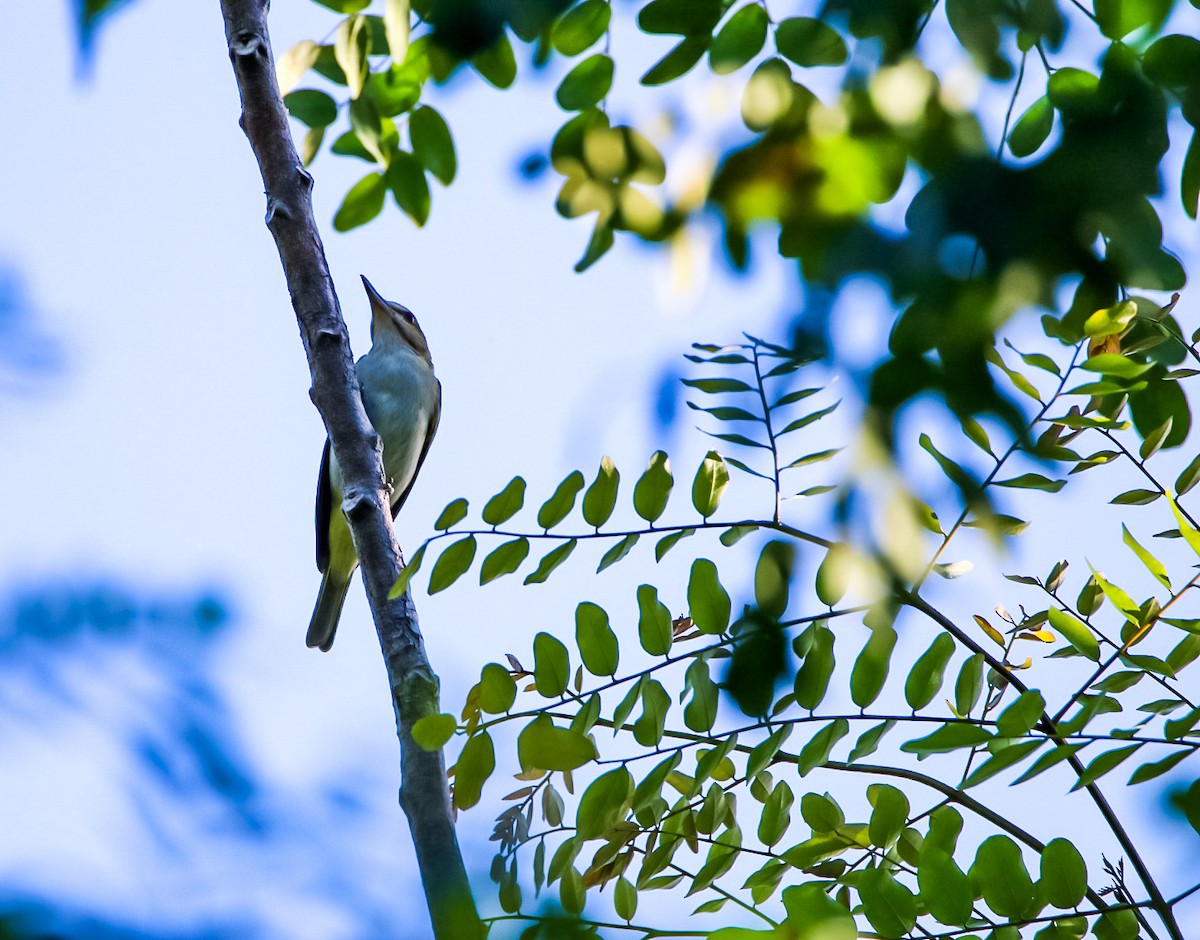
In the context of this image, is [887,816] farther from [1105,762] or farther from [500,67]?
[500,67]

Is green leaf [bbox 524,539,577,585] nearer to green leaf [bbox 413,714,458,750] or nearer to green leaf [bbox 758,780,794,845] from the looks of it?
green leaf [bbox 413,714,458,750]

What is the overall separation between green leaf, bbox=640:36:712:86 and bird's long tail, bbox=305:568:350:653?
5598 millimetres

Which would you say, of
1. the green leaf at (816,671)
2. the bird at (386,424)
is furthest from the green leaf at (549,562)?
the bird at (386,424)

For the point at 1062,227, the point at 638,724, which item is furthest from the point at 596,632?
the point at 1062,227

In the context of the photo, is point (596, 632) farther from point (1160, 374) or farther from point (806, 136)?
point (806, 136)

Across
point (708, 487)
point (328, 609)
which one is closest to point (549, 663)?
point (708, 487)

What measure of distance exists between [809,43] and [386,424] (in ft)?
20.4

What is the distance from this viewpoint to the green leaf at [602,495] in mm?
2260

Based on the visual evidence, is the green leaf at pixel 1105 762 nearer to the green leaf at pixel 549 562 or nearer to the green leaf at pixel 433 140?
A: the green leaf at pixel 549 562

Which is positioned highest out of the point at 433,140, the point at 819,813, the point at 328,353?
the point at 328,353

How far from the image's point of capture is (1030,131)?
1376 mm

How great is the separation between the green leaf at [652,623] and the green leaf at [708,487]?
0.23m

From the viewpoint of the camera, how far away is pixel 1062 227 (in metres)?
0.81

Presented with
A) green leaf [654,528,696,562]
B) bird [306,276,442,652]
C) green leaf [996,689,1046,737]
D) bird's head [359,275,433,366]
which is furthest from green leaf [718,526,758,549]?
bird's head [359,275,433,366]
